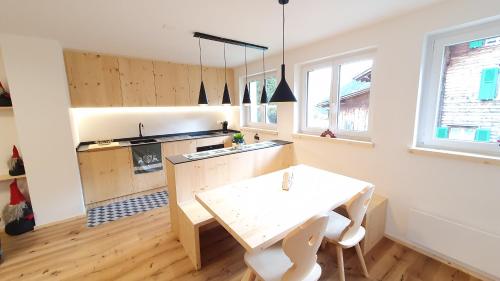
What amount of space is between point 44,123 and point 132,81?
1291 millimetres

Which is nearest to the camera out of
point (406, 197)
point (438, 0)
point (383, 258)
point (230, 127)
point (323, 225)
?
point (323, 225)

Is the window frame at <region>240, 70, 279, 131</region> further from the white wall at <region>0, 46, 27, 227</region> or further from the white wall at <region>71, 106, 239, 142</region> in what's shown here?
the white wall at <region>0, 46, 27, 227</region>

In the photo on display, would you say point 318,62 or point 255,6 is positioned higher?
point 255,6

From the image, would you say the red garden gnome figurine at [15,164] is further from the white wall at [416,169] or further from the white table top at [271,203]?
the white wall at [416,169]

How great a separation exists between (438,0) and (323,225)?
205 centimetres

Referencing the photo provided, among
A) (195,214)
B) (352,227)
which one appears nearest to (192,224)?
(195,214)

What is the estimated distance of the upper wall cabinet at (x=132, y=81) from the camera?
9.66 feet

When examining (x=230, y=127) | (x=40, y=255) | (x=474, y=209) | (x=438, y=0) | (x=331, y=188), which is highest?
(x=438, y=0)

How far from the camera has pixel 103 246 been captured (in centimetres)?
219

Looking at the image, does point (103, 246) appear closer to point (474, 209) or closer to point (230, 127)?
point (230, 127)

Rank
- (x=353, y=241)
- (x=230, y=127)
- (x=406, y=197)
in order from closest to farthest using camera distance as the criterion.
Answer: (x=353, y=241) → (x=406, y=197) → (x=230, y=127)

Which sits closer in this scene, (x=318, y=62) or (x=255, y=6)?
(x=255, y=6)

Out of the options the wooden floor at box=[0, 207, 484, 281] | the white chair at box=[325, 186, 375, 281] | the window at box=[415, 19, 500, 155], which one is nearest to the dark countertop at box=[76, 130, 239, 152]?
the wooden floor at box=[0, 207, 484, 281]

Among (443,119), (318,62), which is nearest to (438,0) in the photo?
(443,119)
